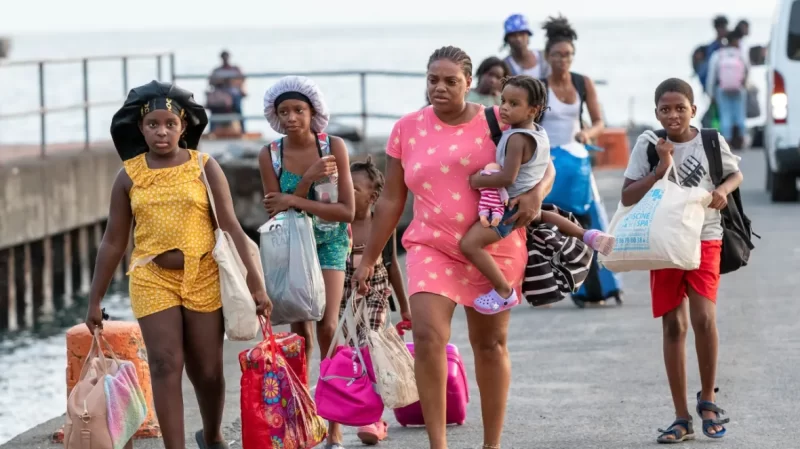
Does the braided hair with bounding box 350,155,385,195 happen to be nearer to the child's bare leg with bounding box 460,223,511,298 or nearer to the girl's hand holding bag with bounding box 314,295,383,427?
the girl's hand holding bag with bounding box 314,295,383,427

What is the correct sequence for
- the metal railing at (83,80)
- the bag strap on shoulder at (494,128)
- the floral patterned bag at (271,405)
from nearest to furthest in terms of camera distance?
the bag strap on shoulder at (494,128) < the floral patterned bag at (271,405) < the metal railing at (83,80)

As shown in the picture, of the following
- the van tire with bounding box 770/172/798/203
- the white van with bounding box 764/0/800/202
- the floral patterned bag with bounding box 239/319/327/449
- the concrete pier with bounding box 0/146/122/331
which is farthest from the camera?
the van tire with bounding box 770/172/798/203

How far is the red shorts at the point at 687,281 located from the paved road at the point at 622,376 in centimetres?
61

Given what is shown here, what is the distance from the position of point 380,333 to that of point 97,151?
→ 38.7 ft

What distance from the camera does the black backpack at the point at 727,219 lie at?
714 centimetres

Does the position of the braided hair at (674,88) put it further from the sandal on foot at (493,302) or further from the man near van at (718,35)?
the man near van at (718,35)

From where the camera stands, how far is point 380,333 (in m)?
7.09

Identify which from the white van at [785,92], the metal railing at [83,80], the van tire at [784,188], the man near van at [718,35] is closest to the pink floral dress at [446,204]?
the metal railing at [83,80]

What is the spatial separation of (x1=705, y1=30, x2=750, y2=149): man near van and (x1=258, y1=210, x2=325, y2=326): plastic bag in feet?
56.2

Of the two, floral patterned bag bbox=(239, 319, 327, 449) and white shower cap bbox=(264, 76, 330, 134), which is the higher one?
white shower cap bbox=(264, 76, 330, 134)

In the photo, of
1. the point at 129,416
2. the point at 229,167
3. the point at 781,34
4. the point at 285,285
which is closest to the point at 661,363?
the point at 285,285

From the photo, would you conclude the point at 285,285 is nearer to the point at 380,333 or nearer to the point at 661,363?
the point at 380,333

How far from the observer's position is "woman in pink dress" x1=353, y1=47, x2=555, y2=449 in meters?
6.46

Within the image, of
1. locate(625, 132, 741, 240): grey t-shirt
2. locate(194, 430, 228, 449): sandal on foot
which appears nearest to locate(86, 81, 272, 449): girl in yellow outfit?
locate(194, 430, 228, 449): sandal on foot
